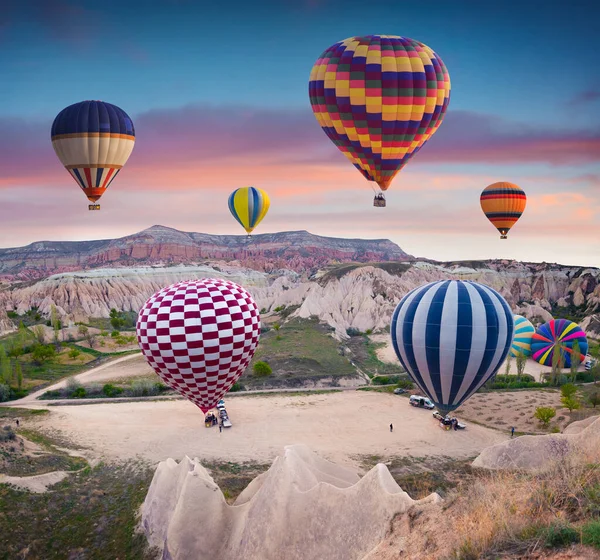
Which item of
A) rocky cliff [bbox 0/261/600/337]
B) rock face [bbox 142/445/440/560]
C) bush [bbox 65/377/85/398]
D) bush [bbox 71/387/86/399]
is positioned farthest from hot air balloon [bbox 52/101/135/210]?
rocky cliff [bbox 0/261/600/337]

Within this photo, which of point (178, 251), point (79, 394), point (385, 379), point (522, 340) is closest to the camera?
point (79, 394)

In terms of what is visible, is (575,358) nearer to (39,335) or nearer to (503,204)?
(503,204)

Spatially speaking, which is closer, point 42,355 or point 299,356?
point 299,356

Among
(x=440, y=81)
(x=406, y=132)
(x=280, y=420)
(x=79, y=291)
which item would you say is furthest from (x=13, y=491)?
(x=79, y=291)

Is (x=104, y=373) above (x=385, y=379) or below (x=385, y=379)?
above

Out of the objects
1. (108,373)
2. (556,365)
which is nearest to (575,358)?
(556,365)

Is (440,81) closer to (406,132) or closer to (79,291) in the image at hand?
(406,132)

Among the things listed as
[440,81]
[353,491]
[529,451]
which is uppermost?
[440,81]
